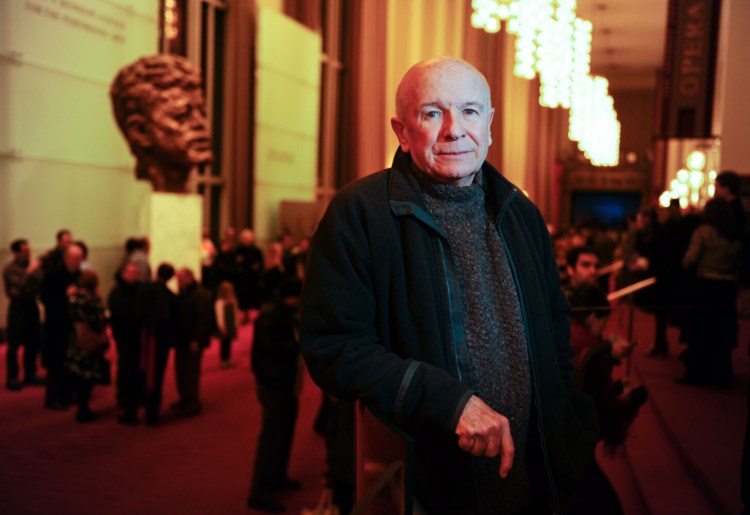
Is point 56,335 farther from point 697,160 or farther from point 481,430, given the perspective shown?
point 697,160

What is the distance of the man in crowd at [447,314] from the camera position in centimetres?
169

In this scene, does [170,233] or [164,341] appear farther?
[170,233]

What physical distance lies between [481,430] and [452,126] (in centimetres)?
63

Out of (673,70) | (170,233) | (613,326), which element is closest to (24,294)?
(170,233)

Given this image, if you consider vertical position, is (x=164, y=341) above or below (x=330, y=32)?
below

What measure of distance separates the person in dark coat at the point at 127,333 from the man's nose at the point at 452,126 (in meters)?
6.86

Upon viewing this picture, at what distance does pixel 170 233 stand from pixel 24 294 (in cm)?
312

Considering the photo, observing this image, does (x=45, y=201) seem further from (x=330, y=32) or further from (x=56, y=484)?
(x=330, y=32)

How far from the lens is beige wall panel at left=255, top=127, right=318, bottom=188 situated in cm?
1791

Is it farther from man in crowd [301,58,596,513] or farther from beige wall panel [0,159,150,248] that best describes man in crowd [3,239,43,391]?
man in crowd [301,58,596,513]

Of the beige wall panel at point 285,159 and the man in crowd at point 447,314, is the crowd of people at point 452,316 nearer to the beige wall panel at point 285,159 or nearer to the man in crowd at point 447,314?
the man in crowd at point 447,314

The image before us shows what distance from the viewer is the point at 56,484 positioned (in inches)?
243

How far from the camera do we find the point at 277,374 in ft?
20.6

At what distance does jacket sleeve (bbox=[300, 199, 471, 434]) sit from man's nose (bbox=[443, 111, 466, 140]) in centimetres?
26
